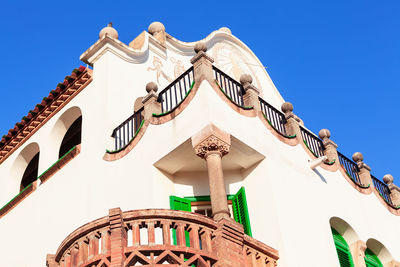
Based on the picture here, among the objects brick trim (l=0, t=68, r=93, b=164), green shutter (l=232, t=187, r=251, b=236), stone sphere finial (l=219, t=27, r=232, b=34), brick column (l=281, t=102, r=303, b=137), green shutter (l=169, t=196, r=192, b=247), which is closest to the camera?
green shutter (l=169, t=196, r=192, b=247)

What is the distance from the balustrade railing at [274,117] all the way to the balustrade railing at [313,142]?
0.63 meters

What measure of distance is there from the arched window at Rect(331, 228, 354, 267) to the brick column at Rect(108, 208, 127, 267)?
20.2 feet

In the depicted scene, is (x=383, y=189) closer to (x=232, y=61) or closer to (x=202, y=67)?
(x=232, y=61)

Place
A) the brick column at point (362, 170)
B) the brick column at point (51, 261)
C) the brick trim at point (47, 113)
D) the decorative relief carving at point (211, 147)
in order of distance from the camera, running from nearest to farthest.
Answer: the brick column at point (51, 261)
the decorative relief carving at point (211, 147)
the brick trim at point (47, 113)
the brick column at point (362, 170)

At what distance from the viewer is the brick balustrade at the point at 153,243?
1054 cm

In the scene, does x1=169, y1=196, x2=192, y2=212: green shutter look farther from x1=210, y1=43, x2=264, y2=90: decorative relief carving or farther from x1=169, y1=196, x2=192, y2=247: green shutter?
x1=210, y1=43, x2=264, y2=90: decorative relief carving

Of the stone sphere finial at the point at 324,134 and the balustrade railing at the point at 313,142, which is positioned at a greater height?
the stone sphere finial at the point at 324,134

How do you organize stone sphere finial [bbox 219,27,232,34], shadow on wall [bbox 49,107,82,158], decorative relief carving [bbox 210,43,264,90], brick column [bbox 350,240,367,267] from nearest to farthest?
brick column [bbox 350,240,367,267], shadow on wall [bbox 49,107,82,158], decorative relief carving [bbox 210,43,264,90], stone sphere finial [bbox 219,27,232,34]

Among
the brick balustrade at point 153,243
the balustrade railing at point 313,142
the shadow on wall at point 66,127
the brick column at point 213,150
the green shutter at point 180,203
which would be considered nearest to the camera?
the brick balustrade at point 153,243

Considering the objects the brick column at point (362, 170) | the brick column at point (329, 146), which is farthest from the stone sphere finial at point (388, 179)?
the brick column at point (329, 146)

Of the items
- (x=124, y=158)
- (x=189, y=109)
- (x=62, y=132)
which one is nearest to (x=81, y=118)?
(x=62, y=132)

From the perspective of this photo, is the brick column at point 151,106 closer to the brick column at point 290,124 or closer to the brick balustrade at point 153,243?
the brick column at point 290,124

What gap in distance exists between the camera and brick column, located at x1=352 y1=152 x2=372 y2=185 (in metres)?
17.4

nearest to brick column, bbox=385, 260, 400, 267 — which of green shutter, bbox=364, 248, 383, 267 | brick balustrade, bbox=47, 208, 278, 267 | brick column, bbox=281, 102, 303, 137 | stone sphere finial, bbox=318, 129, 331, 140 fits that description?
green shutter, bbox=364, 248, 383, 267
